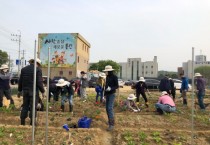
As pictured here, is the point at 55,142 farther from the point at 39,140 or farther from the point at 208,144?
the point at 208,144

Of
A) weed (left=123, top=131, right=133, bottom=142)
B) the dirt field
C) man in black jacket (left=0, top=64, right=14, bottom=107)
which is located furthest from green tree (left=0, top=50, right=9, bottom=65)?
weed (left=123, top=131, right=133, bottom=142)

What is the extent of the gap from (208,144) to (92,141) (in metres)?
2.96

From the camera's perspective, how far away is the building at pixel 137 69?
353 ft

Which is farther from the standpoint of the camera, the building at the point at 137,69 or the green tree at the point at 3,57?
the building at the point at 137,69

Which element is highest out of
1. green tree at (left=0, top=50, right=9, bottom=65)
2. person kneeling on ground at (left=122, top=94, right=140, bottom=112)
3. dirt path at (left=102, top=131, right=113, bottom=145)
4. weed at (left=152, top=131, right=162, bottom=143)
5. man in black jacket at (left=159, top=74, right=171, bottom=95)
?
green tree at (left=0, top=50, right=9, bottom=65)

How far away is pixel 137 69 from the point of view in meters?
110

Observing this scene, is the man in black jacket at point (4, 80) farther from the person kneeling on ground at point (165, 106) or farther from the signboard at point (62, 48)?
the signboard at point (62, 48)

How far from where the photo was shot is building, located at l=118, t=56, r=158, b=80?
4235 inches

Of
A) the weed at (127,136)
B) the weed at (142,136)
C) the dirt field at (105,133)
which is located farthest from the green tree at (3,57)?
the weed at (142,136)

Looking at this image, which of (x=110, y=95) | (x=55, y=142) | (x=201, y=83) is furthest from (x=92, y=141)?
(x=201, y=83)

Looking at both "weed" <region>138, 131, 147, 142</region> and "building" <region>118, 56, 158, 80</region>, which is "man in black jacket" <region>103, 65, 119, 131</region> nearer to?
"weed" <region>138, 131, 147, 142</region>

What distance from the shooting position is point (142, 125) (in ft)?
31.8

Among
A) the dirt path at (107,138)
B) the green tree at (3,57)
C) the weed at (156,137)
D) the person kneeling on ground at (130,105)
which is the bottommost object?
the dirt path at (107,138)

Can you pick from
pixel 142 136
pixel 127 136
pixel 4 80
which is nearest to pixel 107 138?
pixel 127 136
